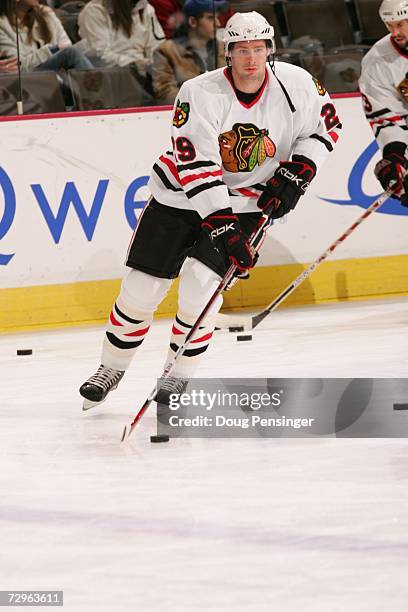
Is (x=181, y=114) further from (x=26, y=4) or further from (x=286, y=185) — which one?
(x=26, y=4)

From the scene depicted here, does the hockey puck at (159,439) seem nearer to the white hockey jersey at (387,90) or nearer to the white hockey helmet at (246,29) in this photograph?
the white hockey helmet at (246,29)

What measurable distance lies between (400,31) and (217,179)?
1.61 m

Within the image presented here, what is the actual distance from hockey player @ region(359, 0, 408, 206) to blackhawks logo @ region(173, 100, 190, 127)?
146 cm

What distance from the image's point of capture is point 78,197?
17.9ft

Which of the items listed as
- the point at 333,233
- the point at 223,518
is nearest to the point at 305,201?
the point at 333,233

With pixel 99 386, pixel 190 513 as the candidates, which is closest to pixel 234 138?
pixel 99 386

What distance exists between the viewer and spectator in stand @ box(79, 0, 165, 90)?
5.71 metres

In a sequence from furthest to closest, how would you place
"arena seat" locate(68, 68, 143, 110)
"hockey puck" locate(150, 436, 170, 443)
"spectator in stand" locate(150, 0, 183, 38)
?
1. "spectator in stand" locate(150, 0, 183, 38)
2. "arena seat" locate(68, 68, 143, 110)
3. "hockey puck" locate(150, 436, 170, 443)

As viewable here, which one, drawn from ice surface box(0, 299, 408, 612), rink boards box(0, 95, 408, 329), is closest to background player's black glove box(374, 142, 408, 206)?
ice surface box(0, 299, 408, 612)

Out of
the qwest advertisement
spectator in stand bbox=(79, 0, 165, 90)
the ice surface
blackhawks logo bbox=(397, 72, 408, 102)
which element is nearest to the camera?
the ice surface

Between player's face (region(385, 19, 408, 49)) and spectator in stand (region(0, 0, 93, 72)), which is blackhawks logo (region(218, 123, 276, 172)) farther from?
spectator in stand (region(0, 0, 93, 72))

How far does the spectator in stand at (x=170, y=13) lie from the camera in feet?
19.1

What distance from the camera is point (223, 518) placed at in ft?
8.59

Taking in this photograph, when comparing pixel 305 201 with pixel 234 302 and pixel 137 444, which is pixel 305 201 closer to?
pixel 234 302
